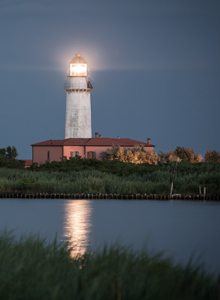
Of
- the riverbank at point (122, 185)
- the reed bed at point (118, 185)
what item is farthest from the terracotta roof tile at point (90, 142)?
the reed bed at point (118, 185)

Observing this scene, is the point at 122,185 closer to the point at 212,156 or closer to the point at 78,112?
the point at 78,112

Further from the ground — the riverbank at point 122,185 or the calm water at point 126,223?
the riverbank at point 122,185

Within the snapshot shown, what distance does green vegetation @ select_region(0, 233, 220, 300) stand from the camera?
4777mm

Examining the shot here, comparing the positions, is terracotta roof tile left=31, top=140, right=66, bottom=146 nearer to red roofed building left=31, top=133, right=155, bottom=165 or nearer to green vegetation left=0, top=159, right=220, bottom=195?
red roofed building left=31, top=133, right=155, bottom=165

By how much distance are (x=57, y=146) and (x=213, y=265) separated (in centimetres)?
3885

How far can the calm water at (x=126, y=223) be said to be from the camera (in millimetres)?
11388

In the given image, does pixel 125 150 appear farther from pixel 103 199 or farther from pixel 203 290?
pixel 203 290

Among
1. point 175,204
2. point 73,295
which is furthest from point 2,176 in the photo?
point 73,295

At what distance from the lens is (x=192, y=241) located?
12.1 metres

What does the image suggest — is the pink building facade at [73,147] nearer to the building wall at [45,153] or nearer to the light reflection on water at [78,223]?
the building wall at [45,153]

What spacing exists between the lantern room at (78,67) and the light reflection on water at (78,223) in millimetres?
26260

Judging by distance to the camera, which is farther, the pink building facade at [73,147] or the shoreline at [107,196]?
the pink building facade at [73,147]

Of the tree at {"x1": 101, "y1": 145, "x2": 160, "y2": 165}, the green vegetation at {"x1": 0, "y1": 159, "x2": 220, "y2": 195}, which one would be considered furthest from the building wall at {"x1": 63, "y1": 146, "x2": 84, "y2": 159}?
the green vegetation at {"x1": 0, "y1": 159, "x2": 220, "y2": 195}

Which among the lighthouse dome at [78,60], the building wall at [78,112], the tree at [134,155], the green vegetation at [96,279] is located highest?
the lighthouse dome at [78,60]
